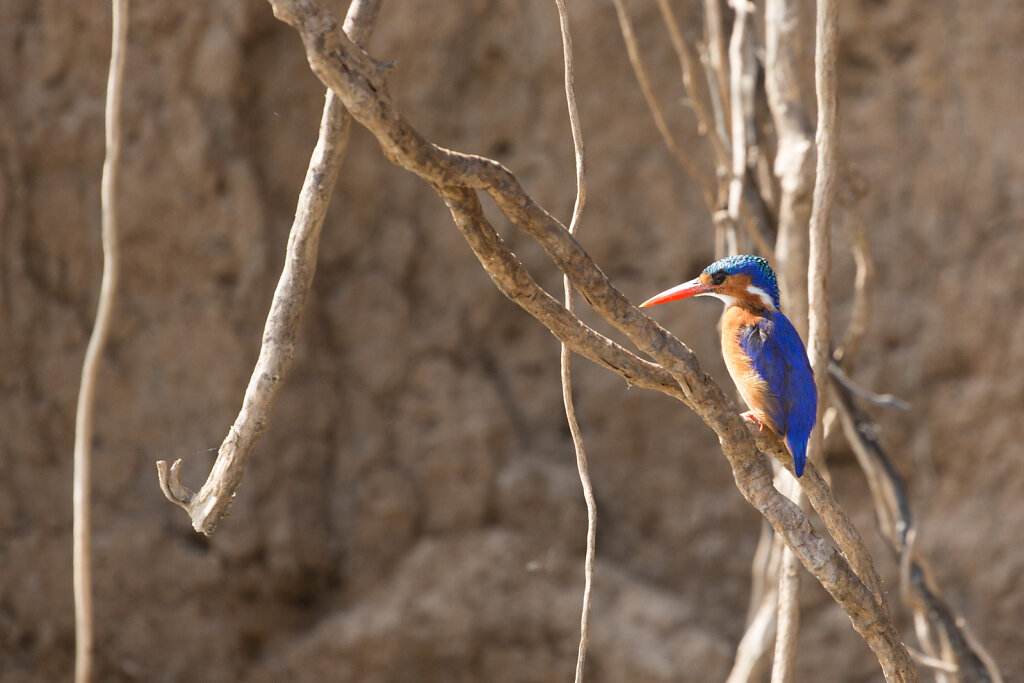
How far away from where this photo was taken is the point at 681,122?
114 inches

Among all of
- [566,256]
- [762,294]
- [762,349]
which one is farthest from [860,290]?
[566,256]

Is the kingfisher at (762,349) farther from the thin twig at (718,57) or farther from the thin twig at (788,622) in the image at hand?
the thin twig at (718,57)

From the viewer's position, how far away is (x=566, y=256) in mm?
982

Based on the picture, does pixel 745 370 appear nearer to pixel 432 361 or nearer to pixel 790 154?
pixel 790 154

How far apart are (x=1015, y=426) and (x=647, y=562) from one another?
3.67 feet

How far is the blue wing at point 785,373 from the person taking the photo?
1633mm

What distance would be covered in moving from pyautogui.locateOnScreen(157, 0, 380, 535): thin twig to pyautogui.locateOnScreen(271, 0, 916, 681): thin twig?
193 mm

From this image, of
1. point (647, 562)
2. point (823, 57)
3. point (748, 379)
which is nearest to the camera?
point (823, 57)

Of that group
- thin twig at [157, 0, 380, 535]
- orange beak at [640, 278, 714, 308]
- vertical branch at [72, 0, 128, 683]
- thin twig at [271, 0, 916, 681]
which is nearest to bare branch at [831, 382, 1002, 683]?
orange beak at [640, 278, 714, 308]

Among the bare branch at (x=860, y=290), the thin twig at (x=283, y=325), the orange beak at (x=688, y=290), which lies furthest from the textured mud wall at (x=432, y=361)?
the thin twig at (x=283, y=325)

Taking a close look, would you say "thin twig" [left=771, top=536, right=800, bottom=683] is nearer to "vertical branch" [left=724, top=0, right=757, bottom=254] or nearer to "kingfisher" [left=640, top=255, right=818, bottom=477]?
"kingfisher" [left=640, top=255, right=818, bottom=477]

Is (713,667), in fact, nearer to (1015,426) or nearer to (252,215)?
(1015,426)

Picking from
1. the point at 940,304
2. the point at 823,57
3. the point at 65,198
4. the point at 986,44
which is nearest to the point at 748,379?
the point at 823,57

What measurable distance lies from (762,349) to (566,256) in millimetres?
872
